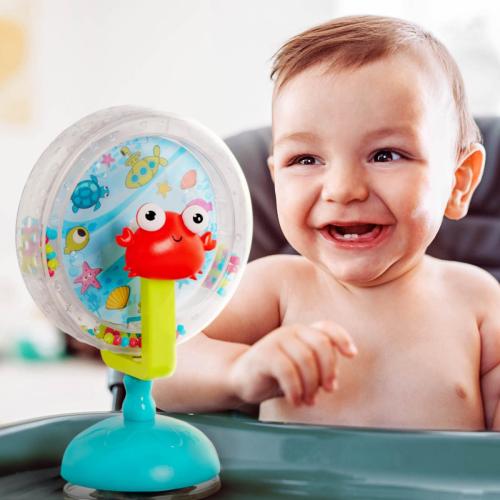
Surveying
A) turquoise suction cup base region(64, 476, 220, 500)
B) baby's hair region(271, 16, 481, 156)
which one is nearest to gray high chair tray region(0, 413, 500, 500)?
turquoise suction cup base region(64, 476, 220, 500)

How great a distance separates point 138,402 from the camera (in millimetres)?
685

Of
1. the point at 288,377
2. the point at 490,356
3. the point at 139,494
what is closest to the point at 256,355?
the point at 288,377

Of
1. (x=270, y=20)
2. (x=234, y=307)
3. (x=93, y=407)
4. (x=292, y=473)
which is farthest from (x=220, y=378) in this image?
(x=270, y=20)

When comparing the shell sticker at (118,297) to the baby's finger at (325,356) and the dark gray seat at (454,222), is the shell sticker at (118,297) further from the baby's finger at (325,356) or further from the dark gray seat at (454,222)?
the dark gray seat at (454,222)

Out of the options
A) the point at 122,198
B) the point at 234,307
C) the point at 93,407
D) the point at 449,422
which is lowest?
the point at 93,407

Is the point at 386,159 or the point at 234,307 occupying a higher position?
the point at 386,159

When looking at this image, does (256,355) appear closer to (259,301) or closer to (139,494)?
(139,494)

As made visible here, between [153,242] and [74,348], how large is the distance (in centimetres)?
316

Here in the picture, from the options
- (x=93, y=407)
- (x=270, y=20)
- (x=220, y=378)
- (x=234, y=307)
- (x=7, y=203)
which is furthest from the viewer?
(x=7, y=203)

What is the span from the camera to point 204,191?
2.27ft

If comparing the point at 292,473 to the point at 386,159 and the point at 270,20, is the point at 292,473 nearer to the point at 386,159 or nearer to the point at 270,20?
the point at 386,159

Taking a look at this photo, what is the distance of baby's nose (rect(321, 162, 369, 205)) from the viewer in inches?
33.9

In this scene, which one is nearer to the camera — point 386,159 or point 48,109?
point 386,159

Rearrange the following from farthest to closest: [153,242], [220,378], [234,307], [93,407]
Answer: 1. [93,407]
2. [234,307]
3. [220,378]
4. [153,242]
